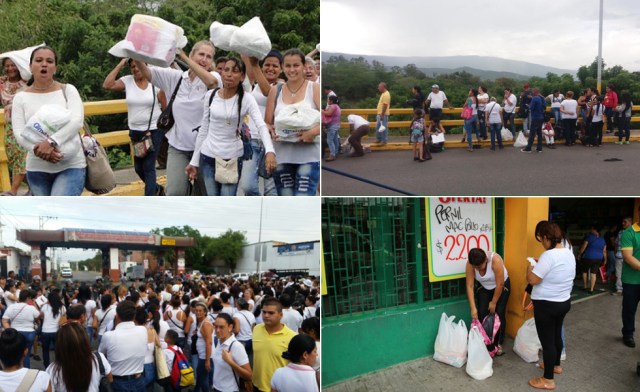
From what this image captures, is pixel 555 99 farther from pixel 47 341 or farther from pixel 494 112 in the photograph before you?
pixel 47 341

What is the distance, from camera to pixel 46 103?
321cm

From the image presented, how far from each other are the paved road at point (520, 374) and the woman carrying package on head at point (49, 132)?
249 centimetres

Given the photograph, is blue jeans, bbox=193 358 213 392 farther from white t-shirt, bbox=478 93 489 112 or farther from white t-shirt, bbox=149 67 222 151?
white t-shirt, bbox=478 93 489 112

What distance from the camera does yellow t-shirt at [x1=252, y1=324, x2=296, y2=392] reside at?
3.40 m

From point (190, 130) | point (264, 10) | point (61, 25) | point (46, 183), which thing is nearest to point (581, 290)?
point (190, 130)

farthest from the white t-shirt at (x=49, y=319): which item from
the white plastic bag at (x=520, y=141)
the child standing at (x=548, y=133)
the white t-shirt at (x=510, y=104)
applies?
the child standing at (x=548, y=133)

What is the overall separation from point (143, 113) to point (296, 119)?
5.52 feet

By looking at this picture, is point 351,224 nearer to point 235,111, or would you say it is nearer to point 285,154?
point 285,154

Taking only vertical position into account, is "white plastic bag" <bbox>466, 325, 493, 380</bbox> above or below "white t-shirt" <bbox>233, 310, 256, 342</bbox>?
below

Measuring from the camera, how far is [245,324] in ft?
15.6

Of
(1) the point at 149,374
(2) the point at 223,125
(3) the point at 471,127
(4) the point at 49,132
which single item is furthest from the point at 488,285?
(3) the point at 471,127

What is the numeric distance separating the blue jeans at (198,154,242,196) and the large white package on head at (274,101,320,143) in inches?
16.6

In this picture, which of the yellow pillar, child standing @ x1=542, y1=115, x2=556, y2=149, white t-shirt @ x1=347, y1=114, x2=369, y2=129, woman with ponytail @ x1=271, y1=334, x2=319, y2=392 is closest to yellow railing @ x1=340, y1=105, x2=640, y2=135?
white t-shirt @ x1=347, y1=114, x2=369, y2=129

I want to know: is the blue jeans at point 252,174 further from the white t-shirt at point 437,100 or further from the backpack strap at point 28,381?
the white t-shirt at point 437,100
